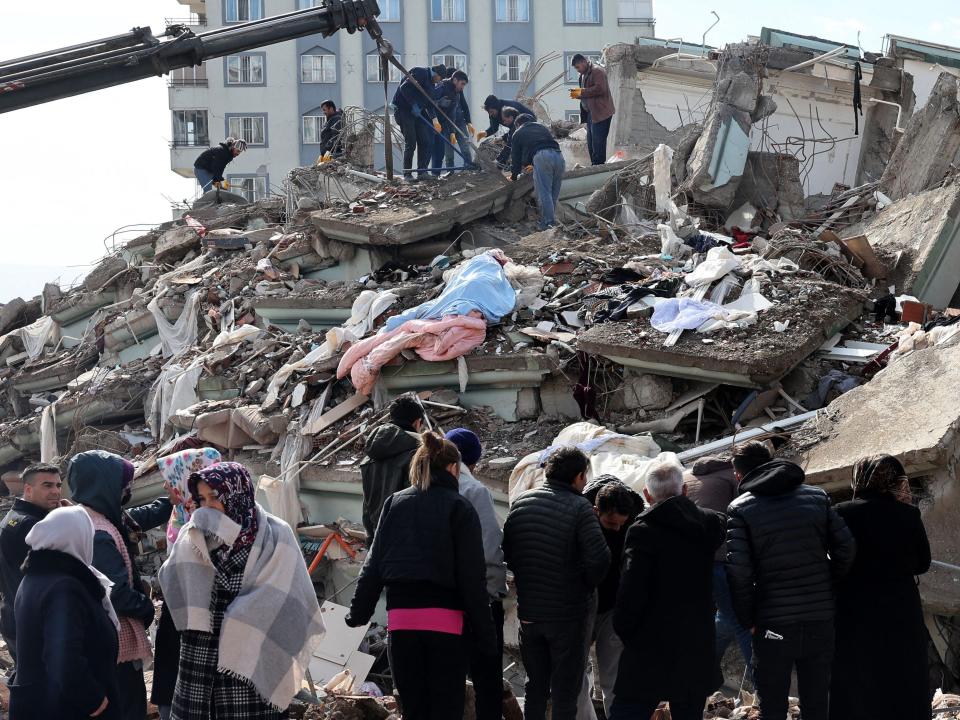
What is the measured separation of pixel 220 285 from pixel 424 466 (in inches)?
343

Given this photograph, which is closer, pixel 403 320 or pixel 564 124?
pixel 403 320

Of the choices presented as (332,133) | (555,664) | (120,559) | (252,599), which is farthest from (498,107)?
(252,599)

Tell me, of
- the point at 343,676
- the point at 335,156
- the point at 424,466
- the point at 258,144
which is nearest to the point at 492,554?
the point at 424,466

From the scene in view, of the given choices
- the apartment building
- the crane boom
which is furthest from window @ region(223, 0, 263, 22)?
the crane boom

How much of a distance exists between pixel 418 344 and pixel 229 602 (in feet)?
15.9

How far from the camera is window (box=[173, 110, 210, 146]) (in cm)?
4194

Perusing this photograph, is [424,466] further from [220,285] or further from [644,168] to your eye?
[644,168]

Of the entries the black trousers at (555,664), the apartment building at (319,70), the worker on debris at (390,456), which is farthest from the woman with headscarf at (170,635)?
the apartment building at (319,70)

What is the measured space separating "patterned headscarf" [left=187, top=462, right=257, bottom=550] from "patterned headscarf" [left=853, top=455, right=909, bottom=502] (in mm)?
2411

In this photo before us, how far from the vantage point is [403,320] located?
30.3 ft

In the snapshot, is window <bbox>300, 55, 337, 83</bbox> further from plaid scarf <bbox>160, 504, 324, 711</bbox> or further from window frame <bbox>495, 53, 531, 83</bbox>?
plaid scarf <bbox>160, 504, 324, 711</bbox>

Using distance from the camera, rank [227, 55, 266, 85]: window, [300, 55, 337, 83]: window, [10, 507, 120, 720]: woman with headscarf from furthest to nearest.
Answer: [300, 55, 337, 83]: window → [227, 55, 266, 85]: window → [10, 507, 120, 720]: woman with headscarf

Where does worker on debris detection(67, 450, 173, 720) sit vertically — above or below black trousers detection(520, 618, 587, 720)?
Result: above

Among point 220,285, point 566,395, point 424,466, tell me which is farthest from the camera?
point 220,285
